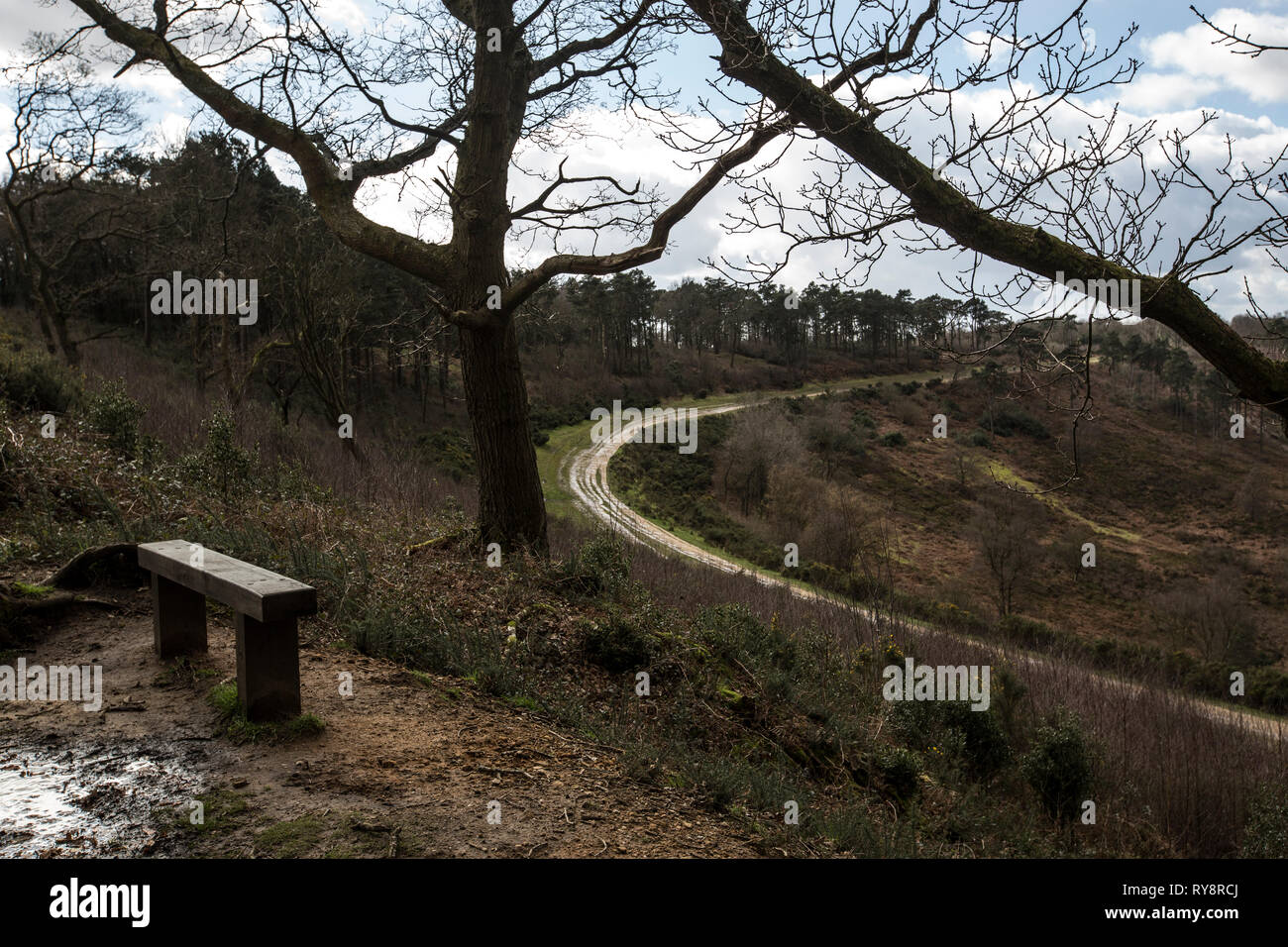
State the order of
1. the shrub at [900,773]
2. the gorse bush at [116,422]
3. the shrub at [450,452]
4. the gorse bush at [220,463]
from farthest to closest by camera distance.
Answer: the shrub at [450,452], the gorse bush at [116,422], the gorse bush at [220,463], the shrub at [900,773]

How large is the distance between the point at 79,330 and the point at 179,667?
37.3 m

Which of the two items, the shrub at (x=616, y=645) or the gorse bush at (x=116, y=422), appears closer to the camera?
the shrub at (x=616, y=645)

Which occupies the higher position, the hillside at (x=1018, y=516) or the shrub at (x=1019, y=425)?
the shrub at (x=1019, y=425)

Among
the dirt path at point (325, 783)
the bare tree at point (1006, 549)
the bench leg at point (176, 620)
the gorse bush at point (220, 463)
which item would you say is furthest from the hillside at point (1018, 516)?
the bench leg at point (176, 620)

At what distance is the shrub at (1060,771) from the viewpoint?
9.93m

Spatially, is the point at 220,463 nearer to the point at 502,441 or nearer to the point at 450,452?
the point at 502,441

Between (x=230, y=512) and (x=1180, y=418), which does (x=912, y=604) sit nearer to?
(x=230, y=512)

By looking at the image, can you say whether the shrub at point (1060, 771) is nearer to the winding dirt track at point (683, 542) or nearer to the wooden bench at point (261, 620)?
the winding dirt track at point (683, 542)

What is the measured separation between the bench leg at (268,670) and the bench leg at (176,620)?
119cm

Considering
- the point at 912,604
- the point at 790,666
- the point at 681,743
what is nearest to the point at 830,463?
the point at 912,604

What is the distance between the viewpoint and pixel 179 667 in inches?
195

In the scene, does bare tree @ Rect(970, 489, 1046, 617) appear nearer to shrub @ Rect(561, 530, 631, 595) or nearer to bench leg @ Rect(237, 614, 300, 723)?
shrub @ Rect(561, 530, 631, 595)
